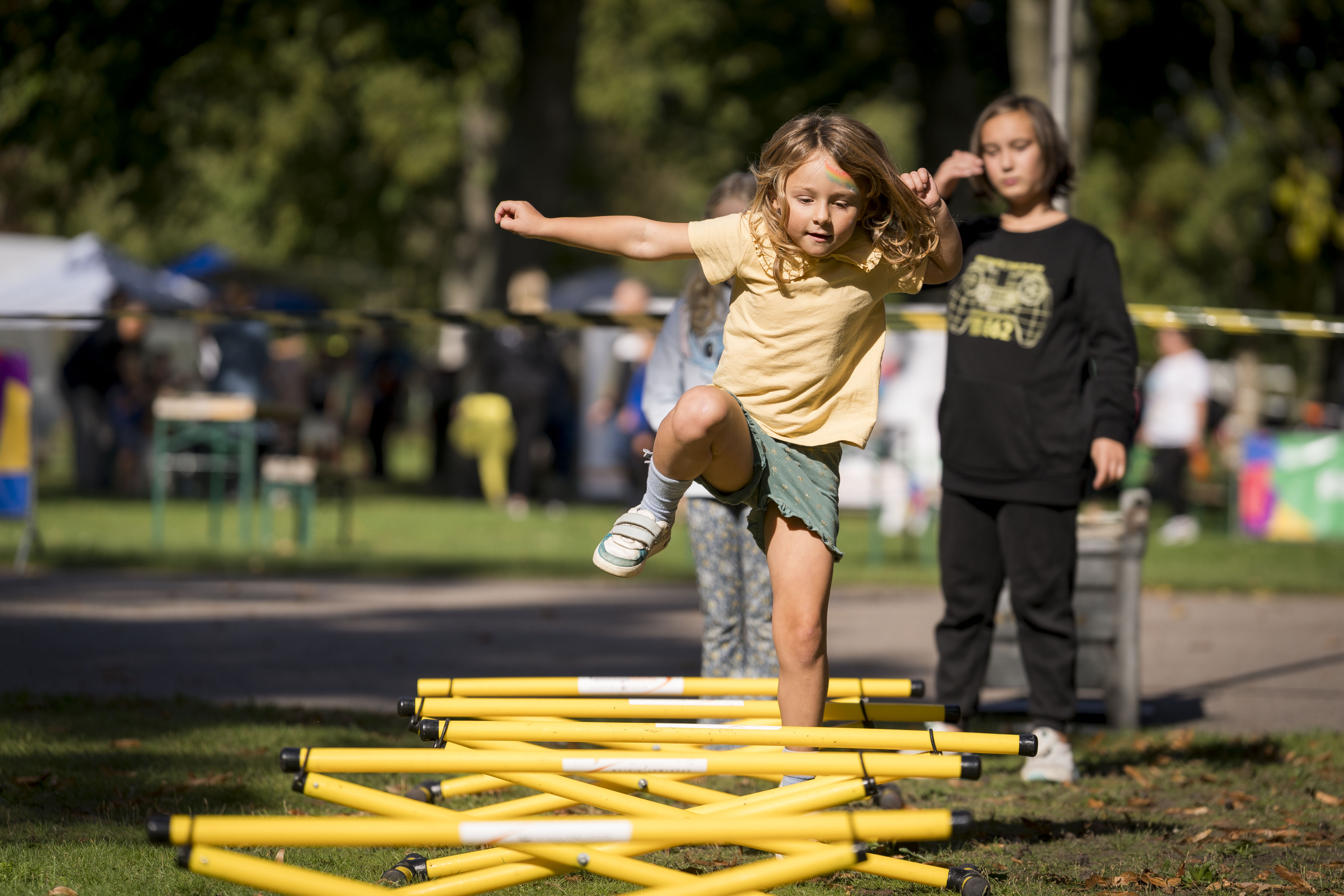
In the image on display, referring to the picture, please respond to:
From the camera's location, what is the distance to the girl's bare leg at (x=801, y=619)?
362 cm

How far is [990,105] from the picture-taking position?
192 inches

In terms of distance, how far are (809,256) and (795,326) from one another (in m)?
0.17

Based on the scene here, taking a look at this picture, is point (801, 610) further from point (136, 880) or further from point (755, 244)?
point (136, 880)

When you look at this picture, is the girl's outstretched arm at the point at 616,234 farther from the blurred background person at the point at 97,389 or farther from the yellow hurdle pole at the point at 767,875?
the blurred background person at the point at 97,389

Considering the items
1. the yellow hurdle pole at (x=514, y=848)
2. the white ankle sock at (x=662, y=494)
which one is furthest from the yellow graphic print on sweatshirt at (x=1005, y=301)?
the yellow hurdle pole at (x=514, y=848)

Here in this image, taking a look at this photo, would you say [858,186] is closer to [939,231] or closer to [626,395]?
[939,231]

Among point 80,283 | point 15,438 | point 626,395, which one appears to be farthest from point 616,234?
point 80,283

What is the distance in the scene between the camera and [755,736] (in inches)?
125

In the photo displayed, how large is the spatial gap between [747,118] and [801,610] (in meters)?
26.4

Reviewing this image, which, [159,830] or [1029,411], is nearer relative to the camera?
[159,830]

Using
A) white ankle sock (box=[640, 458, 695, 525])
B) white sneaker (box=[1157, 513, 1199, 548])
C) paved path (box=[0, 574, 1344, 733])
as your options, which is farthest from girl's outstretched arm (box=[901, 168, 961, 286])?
white sneaker (box=[1157, 513, 1199, 548])

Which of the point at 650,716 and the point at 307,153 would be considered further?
the point at 307,153

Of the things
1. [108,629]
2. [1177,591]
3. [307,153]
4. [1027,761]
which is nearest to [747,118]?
[307,153]

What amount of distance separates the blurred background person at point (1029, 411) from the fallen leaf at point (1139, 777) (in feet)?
0.77
